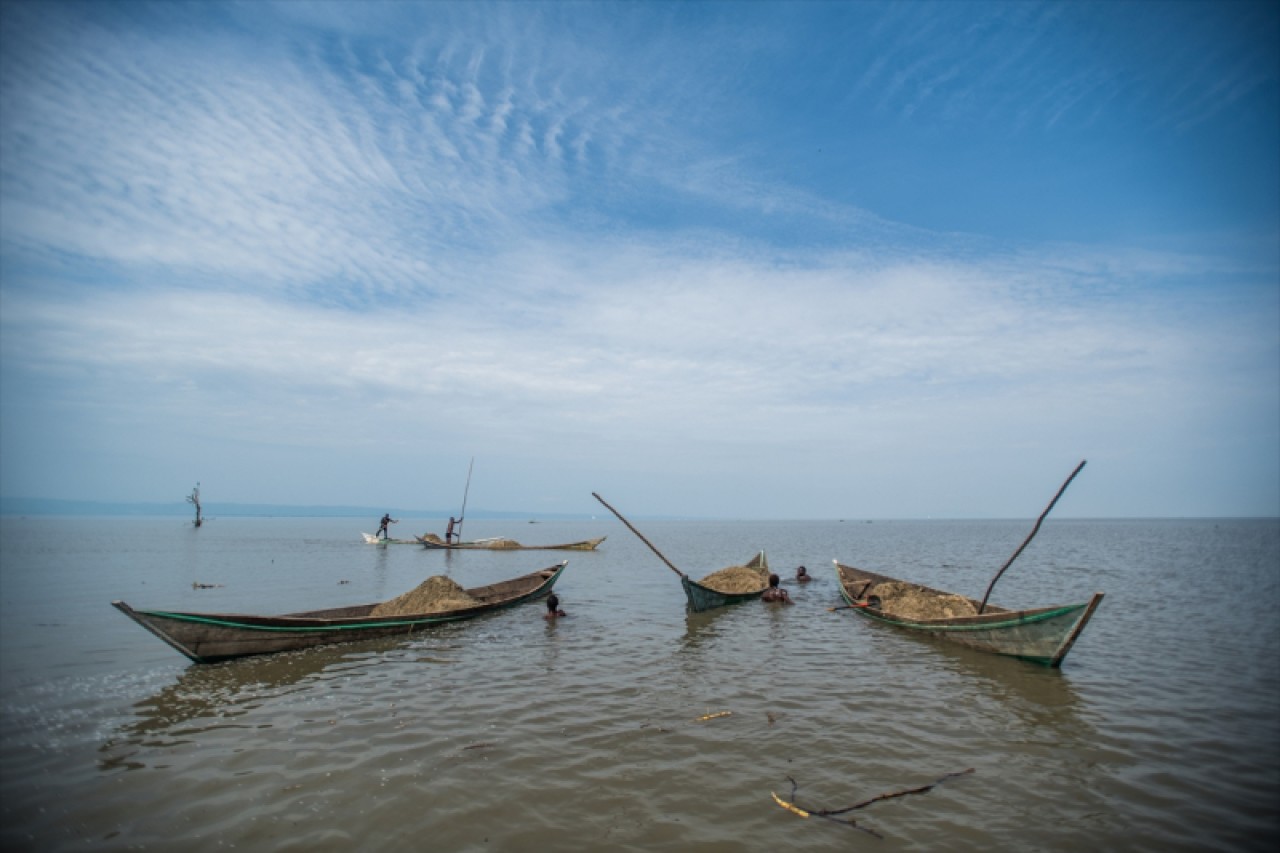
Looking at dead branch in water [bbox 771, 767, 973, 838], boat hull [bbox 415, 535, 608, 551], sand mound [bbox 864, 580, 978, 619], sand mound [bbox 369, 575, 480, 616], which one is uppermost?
sand mound [bbox 864, 580, 978, 619]

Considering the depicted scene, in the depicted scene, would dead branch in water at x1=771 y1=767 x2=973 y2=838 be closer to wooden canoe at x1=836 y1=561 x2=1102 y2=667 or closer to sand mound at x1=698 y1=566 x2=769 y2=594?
wooden canoe at x1=836 y1=561 x2=1102 y2=667

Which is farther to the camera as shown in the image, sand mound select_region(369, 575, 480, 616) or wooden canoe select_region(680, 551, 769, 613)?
wooden canoe select_region(680, 551, 769, 613)

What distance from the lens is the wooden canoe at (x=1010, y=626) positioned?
38.0 feet

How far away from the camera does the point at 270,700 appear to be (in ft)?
33.2

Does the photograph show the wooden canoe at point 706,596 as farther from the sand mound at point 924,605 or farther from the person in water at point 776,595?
the sand mound at point 924,605

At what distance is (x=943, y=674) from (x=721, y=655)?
483cm

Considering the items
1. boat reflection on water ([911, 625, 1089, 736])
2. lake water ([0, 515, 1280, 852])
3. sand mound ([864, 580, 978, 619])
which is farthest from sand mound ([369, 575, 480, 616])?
boat reflection on water ([911, 625, 1089, 736])

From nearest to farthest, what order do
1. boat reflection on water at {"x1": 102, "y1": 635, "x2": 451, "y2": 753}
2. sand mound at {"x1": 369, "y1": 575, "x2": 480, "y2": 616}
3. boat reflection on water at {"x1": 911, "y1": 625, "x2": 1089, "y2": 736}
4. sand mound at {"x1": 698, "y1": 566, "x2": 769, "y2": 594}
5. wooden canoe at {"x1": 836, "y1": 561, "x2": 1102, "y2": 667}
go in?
boat reflection on water at {"x1": 102, "y1": 635, "x2": 451, "y2": 753}, boat reflection on water at {"x1": 911, "y1": 625, "x2": 1089, "y2": 736}, wooden canoe at {"x1": 836, "y1": 561, "x2": 1102, "y2": 667}, sand mound at {"x1": 369, "y1": 575, "x2": 480, "y2": 616}, sand mound at {"x1": 698, "y1": 566, "x2": 769, "y2": 594}

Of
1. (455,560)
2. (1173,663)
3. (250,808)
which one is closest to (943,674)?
(1173,663)

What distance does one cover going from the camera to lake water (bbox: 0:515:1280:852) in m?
6.15

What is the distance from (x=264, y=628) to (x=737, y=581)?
1655 cm

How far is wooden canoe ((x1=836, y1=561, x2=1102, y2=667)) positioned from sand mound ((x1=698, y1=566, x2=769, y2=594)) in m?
6.13

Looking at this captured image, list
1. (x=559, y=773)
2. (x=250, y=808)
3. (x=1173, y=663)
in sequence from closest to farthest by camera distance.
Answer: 1. (x=250, y=808)
2. (x=559, y=773)
3. (x=1173, y=663)

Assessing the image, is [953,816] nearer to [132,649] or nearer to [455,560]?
[132,649]
